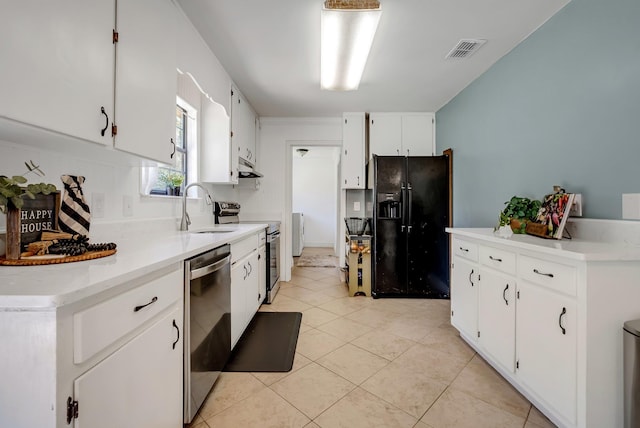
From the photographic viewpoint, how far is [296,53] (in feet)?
8.18

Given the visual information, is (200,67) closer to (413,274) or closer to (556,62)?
(556,62)

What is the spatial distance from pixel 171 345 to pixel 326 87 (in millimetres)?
2685

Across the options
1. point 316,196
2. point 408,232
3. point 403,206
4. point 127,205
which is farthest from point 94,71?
point 316,196

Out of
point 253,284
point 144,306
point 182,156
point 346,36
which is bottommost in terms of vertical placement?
point 253,284

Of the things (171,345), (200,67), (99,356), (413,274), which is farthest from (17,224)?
(413,274)

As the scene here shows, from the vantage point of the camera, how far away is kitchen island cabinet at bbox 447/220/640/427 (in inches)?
47.3

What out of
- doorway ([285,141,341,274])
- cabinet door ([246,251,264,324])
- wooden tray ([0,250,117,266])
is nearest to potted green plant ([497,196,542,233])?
cabinet door ([246,251,264,324])

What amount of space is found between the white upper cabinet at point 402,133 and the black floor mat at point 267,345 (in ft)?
8.54

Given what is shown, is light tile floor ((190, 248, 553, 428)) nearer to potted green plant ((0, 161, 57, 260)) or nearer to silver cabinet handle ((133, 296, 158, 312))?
silver cabinet handle ((133, 296, 158, 312))

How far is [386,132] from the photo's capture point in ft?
13.3

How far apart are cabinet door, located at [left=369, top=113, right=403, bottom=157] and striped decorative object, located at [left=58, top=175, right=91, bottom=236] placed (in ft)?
11.2

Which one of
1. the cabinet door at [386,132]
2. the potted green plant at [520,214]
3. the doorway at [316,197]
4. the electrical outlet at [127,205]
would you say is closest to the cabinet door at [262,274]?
the electrical outlet at [127,205]

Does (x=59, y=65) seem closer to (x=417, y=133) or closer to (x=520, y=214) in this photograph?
(x=520, y=214)

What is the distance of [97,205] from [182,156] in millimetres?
1311
